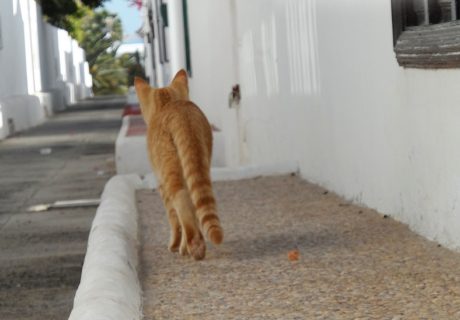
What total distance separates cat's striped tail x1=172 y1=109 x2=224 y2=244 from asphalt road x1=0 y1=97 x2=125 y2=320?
43.1 inches

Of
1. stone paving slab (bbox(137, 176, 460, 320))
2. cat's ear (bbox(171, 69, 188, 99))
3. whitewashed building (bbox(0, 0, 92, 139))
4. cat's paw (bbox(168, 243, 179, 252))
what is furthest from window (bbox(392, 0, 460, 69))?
whitewashed building (bbox(0, 0, 92, 139))

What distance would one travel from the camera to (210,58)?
20.1 m

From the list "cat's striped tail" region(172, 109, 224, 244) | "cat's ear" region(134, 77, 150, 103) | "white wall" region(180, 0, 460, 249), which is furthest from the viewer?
"cat's ear" region(134, 77, 150, 103)

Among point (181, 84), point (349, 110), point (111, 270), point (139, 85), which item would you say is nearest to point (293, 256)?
point (111, 270)

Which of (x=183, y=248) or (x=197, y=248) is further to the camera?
(x=183, y=248)

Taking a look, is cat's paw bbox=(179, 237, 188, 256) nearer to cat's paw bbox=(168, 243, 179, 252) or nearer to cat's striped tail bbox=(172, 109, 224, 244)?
cat's paw bbox=(168, 243, 179, 252)

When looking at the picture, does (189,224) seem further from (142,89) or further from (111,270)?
(142,89)

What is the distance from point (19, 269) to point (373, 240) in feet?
9.20

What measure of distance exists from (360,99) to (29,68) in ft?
92.6

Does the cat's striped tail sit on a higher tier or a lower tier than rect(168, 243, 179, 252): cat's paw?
higher

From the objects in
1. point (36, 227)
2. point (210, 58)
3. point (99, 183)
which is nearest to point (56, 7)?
point (210, 58)

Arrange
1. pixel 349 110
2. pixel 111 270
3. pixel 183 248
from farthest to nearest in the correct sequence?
pixel 349 110
pixel 183 248
pixel 111 270

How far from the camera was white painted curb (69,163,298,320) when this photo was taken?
563cm

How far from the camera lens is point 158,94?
26.4 ft
